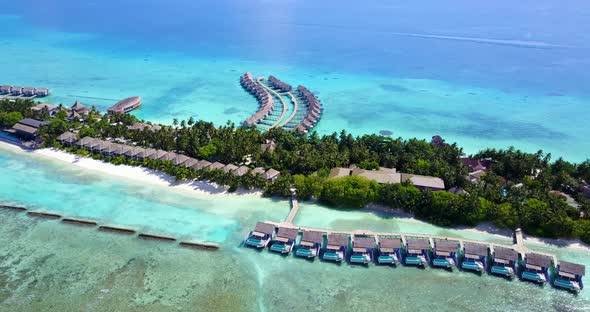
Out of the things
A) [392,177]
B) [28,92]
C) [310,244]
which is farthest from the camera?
[28,92]

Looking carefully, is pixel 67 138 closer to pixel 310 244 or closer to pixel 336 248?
pixel 310 244

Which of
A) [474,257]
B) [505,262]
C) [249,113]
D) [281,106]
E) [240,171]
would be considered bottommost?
[505,262]

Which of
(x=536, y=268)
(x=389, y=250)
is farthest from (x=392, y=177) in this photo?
(x=536, y=268)

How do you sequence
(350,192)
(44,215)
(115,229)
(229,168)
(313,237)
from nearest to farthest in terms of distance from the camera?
(313,237)
(115,229)
(44,215)
(350,192)
(229,168)

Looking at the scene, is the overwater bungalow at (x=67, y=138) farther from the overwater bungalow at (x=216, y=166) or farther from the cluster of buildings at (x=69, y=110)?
the overwater bungalow at (x=216, y=166)

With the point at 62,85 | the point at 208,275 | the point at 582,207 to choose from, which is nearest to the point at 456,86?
the point at 582,207

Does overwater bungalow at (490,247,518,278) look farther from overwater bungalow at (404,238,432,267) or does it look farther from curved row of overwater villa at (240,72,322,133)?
curved row of overwater villa at (240,72,322,133)

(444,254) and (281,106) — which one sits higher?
(281,106)
